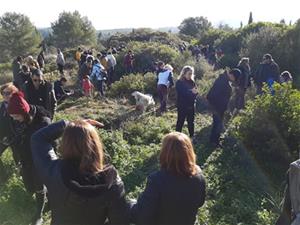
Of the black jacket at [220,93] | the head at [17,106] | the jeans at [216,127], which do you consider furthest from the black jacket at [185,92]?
the head at [17,106]

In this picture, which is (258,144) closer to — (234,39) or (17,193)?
(17,193)

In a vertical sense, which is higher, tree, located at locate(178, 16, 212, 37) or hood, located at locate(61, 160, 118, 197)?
hood, located at locate(61, 160, 118, 197)

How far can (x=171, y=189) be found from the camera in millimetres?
2947

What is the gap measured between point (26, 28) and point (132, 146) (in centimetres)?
5485

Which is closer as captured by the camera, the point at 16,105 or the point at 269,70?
the point at 16,105

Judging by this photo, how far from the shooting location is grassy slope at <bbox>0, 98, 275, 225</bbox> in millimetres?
5914

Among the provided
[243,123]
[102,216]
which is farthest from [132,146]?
[102,216]

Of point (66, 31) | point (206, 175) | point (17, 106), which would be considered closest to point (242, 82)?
point (206, 175)

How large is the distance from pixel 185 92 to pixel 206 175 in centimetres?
169

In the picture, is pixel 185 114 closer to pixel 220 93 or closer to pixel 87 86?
pixel 220 93

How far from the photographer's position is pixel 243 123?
28.7 feet

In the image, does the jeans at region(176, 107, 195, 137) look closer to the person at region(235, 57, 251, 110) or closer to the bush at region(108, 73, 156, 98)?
the person at region(235, 57, 251, 110)

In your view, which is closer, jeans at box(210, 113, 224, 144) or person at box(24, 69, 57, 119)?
person at box(24, 69, 57, 119)

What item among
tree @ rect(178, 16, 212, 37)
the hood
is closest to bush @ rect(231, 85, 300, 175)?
the hood
